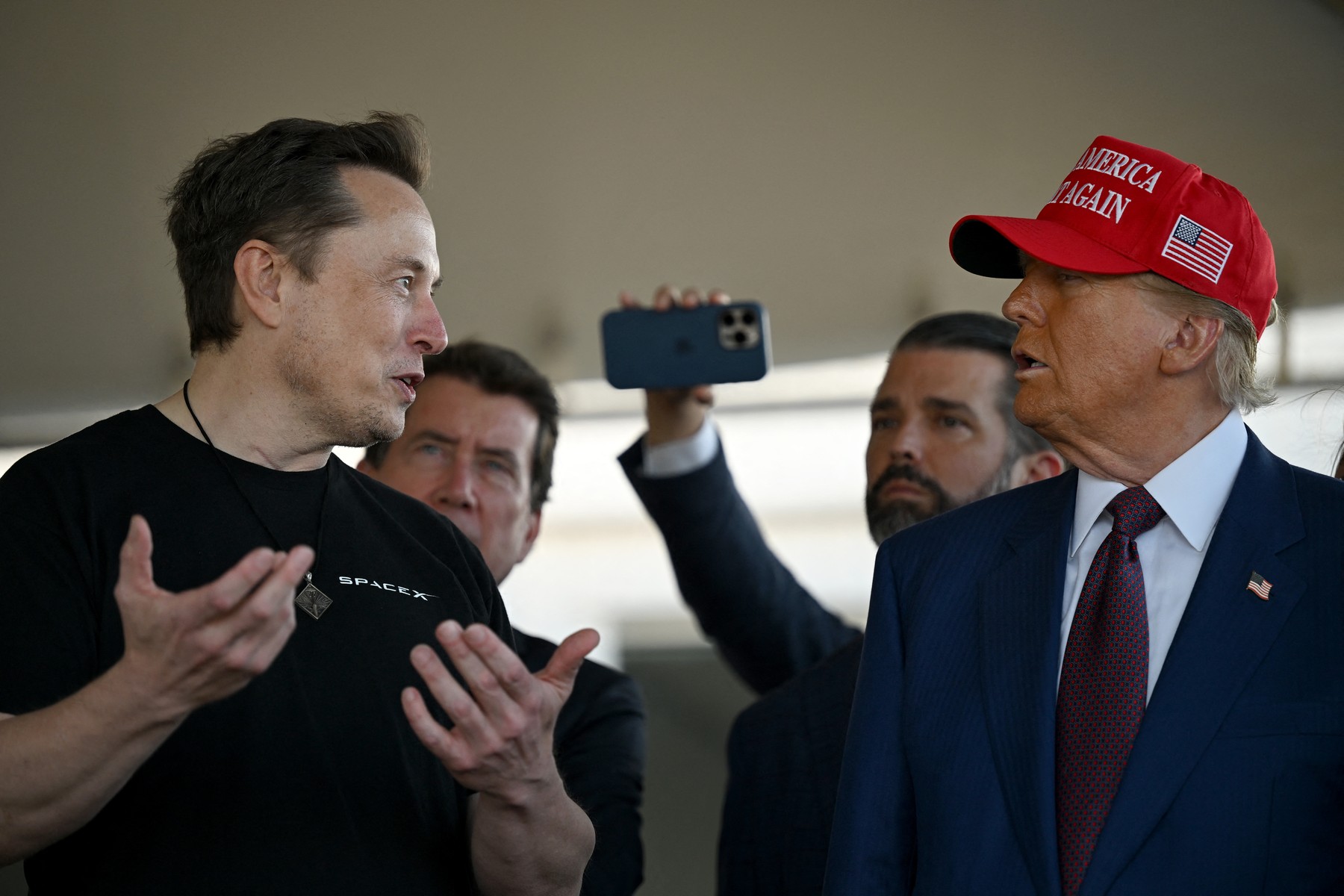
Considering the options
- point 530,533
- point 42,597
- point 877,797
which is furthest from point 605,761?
point 42,597

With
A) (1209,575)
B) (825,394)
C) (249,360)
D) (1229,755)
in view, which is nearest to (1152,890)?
(1229,755)

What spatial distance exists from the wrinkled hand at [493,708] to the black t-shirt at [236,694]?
14 cm

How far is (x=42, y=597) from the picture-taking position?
1191 mm

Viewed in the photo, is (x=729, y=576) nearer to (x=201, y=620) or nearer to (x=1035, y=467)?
(x=1035, y=467)

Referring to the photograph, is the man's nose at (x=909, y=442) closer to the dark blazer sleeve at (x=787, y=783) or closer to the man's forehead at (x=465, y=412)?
the dark blazer sleeve at (x=787, y=783)

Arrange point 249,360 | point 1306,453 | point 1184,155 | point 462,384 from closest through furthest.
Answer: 1. point 249,360
2. point 462,384
3. point 1306,453
4. point 1184,155

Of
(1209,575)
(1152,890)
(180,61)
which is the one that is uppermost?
(180,61)

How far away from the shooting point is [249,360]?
4.59 feet

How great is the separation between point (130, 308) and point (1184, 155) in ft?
6.94

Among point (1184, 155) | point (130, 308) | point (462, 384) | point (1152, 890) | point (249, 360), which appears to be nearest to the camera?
point (1152, 890)

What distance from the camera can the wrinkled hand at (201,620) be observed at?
3.26ft

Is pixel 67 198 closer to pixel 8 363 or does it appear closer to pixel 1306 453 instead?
pixel 8 363

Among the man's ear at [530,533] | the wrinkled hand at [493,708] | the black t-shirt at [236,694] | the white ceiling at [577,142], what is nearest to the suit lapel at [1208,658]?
the wrinkled hand at [493,708]

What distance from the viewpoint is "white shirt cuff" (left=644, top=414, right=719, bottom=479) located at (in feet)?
7.54
